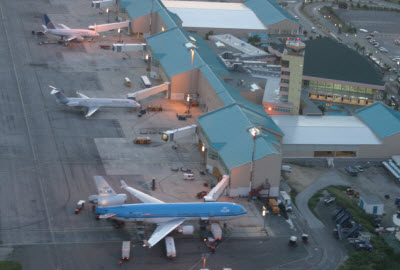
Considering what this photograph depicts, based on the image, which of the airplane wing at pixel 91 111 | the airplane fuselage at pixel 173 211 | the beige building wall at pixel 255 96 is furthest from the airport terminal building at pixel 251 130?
the airplane wing at pixel 91 111

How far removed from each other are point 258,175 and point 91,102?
45341 mm

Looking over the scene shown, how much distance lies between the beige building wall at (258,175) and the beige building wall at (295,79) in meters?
30.7

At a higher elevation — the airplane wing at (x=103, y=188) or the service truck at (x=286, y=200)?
the airplane wing at (x=103, y=188)

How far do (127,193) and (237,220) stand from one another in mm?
18498

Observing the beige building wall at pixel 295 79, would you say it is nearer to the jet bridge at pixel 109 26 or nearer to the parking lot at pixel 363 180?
the parking lot at pixel 363 180

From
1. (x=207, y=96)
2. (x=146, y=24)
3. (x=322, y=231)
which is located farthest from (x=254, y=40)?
(x=322, y=231)

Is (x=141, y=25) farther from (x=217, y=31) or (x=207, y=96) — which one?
(x=207, y=96)

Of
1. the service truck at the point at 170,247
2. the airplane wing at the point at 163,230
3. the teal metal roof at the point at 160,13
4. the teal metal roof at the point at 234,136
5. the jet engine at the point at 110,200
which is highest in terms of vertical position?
the teal metal roof at the point at 160,13

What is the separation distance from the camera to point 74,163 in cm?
12131

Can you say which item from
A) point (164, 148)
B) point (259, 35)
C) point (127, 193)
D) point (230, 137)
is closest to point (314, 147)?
point (230, 137)

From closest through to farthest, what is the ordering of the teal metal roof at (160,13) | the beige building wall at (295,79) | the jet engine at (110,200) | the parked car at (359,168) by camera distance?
1. the jet engine at (110,200)
2. the parked car at (359,168)
3. the beige building wall at (295,79)
4. the teal metal roof at (160,13)

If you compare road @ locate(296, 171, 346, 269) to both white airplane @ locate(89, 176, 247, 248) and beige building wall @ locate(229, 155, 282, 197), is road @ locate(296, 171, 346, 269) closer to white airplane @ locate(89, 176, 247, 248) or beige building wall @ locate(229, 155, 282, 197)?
beige building wall @ locate(229, 155, 282, 197)

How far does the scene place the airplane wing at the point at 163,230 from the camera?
96.4 meters

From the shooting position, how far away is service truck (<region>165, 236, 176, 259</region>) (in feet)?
315
